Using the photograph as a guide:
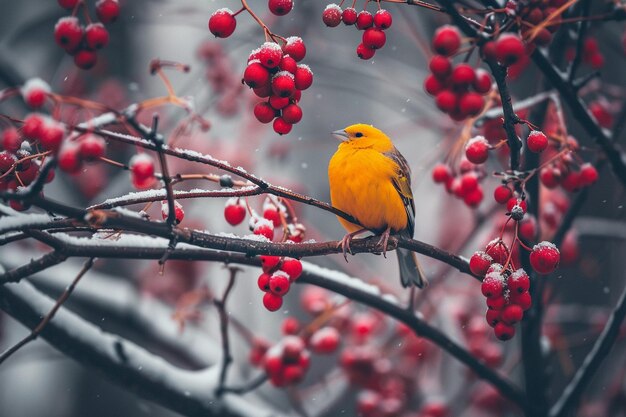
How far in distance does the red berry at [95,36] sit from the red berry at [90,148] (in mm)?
260

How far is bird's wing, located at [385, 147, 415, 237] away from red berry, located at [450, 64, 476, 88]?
1.10 metres

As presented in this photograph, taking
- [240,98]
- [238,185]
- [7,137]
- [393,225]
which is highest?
[7,137]

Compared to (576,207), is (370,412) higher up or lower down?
lower down

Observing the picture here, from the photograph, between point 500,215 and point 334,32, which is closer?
point 500,215

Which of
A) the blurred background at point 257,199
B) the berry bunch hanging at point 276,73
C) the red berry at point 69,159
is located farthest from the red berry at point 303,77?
the blurred background at point 257,199

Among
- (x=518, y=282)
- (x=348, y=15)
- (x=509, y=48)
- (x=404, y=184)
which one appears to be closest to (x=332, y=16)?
(x=348, y=15)

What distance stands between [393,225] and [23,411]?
5.93 meters

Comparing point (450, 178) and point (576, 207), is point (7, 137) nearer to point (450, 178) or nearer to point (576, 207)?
point (450, 178)

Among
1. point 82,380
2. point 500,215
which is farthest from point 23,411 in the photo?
point 500,215

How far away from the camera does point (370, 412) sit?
294 cm

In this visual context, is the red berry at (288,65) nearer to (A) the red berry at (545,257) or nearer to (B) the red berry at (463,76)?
(B) the red berry at (463,76)

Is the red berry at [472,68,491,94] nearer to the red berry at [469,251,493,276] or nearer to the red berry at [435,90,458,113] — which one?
the red berry at [435,90,458,113]

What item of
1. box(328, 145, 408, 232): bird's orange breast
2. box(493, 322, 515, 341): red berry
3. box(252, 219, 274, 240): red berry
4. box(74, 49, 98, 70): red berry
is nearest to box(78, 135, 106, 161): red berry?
box(74, 49, 98, 70): red berry

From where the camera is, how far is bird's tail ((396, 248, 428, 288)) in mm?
2363
